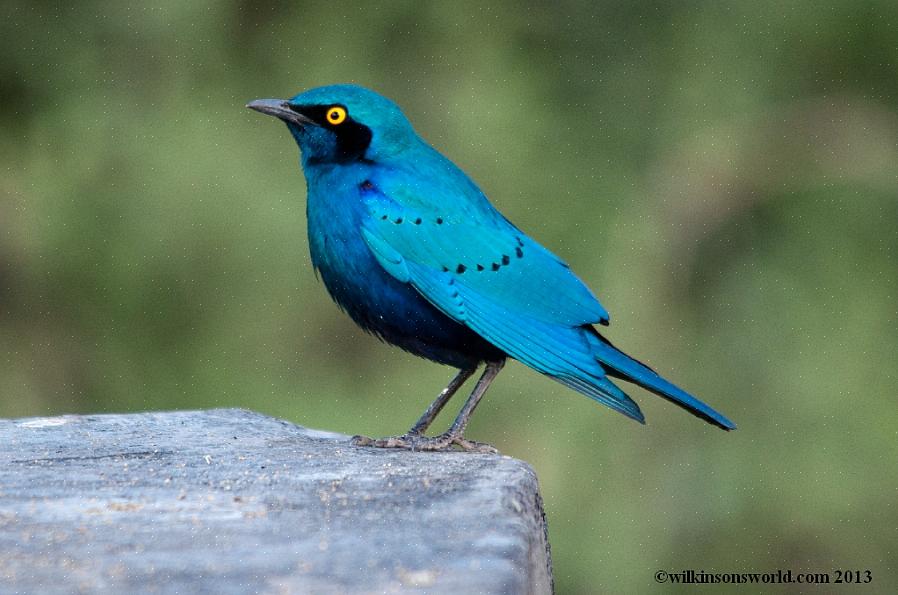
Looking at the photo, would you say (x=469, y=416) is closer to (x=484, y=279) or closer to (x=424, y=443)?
(x=424, y=443)

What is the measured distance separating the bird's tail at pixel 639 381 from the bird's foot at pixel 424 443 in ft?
0.82

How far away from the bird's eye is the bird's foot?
0.76 metres

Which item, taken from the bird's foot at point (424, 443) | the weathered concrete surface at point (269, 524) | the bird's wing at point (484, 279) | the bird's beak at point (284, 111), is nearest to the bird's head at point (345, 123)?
A: the bird's beak at point (284, 111)

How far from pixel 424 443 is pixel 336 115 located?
2.66ft

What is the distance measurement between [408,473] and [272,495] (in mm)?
244

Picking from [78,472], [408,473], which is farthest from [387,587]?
[78,472]

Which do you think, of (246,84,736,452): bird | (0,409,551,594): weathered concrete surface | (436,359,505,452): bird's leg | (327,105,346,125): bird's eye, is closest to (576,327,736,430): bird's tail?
(246,84,736,452): bird

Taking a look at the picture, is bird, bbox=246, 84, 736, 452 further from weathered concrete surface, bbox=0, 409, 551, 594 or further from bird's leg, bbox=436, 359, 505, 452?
weathered concrete surface, bbox=0, 409, 551, 594

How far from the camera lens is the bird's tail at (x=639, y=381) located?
3.01 m

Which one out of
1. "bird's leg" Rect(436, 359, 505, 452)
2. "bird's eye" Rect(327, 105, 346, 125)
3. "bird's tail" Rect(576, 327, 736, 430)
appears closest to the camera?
"bird's tail" Rect(576, 327, 736, 430)

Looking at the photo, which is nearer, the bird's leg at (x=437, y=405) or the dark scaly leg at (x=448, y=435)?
the dark scaly leg at (x=448, y=435)

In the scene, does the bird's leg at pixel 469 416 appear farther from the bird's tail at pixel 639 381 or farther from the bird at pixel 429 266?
the bird's tail at pixel 639 381

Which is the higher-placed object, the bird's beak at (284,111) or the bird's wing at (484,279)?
the bird's beak at (284,111)

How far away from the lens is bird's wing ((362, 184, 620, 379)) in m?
3.14
